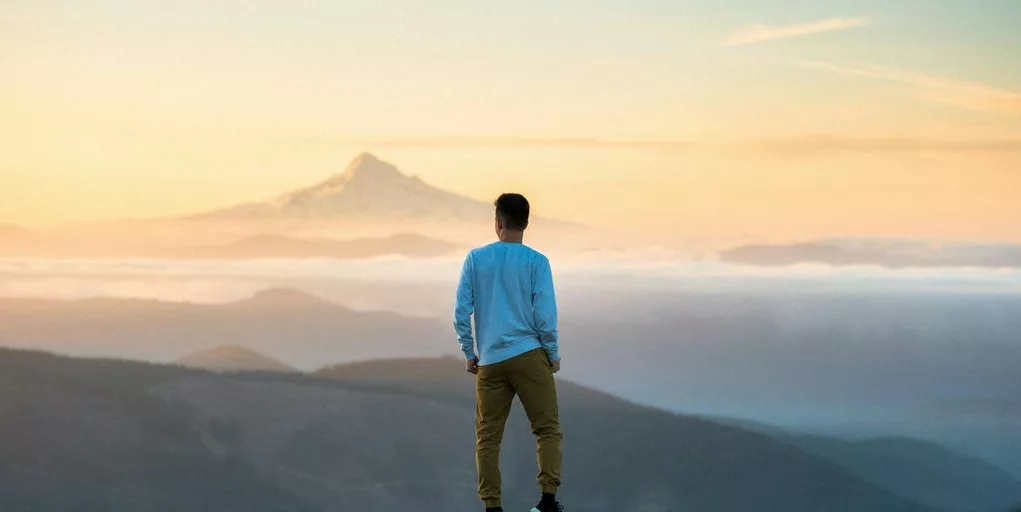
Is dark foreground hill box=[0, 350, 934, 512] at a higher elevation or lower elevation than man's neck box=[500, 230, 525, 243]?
lower

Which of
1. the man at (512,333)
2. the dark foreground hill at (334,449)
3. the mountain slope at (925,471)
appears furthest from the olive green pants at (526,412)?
the mountain slope at (925,471)

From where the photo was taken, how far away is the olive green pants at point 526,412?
18.9 ft

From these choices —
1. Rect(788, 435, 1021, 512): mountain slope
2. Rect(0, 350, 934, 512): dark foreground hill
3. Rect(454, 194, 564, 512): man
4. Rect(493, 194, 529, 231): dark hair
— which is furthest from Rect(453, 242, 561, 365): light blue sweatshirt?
Rect(788, 435, 1021, 512): mountain slope

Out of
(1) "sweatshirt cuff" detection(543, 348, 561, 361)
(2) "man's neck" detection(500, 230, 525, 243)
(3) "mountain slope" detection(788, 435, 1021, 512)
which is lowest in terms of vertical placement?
(3) "mountain slope" detection(788, 435, 1021, 512)

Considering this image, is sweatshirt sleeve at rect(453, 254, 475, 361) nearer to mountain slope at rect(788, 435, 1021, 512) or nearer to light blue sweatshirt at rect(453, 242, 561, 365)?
light blue sweatshirt at rect(453, 242, 561, 365)

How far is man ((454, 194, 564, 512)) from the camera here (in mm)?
5711

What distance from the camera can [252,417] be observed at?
1088 cm

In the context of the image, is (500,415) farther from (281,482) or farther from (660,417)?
(660,417)

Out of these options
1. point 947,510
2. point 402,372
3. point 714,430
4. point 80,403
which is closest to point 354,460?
point 402,372

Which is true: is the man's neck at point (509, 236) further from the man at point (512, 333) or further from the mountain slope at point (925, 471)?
the mountain slope at point (925, 471)

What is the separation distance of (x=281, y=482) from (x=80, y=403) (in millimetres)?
2453

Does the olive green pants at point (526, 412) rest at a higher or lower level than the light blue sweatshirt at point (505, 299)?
lower

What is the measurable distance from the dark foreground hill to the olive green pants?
2972mm

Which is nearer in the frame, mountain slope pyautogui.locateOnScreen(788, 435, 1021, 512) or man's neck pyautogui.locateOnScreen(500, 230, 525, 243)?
man's neck pyautogui.locateOnScreen(500, 230, 525, 243)
